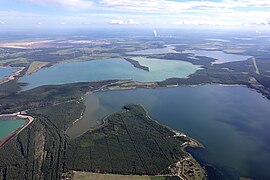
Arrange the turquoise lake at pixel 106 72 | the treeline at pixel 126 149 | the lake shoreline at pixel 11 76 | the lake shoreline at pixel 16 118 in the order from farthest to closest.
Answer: the turquoise lake at pixel 106 72 < the lake shoreline at pixel 11 76 < the lake shoreline at pixel 16 118 < the treeline at pixel 126 149

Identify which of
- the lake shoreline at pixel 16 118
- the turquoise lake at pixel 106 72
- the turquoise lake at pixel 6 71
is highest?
the lake shoreline at pixel 16 118

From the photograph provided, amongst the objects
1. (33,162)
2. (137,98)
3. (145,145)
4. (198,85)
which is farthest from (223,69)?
(33,162)

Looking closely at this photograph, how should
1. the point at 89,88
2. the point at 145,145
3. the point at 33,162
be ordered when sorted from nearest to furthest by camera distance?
1. the point at 33,162
2. the point at 145,145
3. the point at 89,88

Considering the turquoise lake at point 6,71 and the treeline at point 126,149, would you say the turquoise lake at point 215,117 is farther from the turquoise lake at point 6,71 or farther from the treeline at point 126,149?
the turquoise lake at point 6,71

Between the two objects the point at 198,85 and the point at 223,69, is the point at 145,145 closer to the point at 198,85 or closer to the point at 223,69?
the point at 198,85

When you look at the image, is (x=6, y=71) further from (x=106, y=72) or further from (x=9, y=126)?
(x=9, y=126)

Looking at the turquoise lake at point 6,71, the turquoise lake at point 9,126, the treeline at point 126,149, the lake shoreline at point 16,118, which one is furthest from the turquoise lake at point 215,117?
the turquoise lake at point 6,71

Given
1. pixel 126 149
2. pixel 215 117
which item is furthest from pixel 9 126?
pixel 215 117
